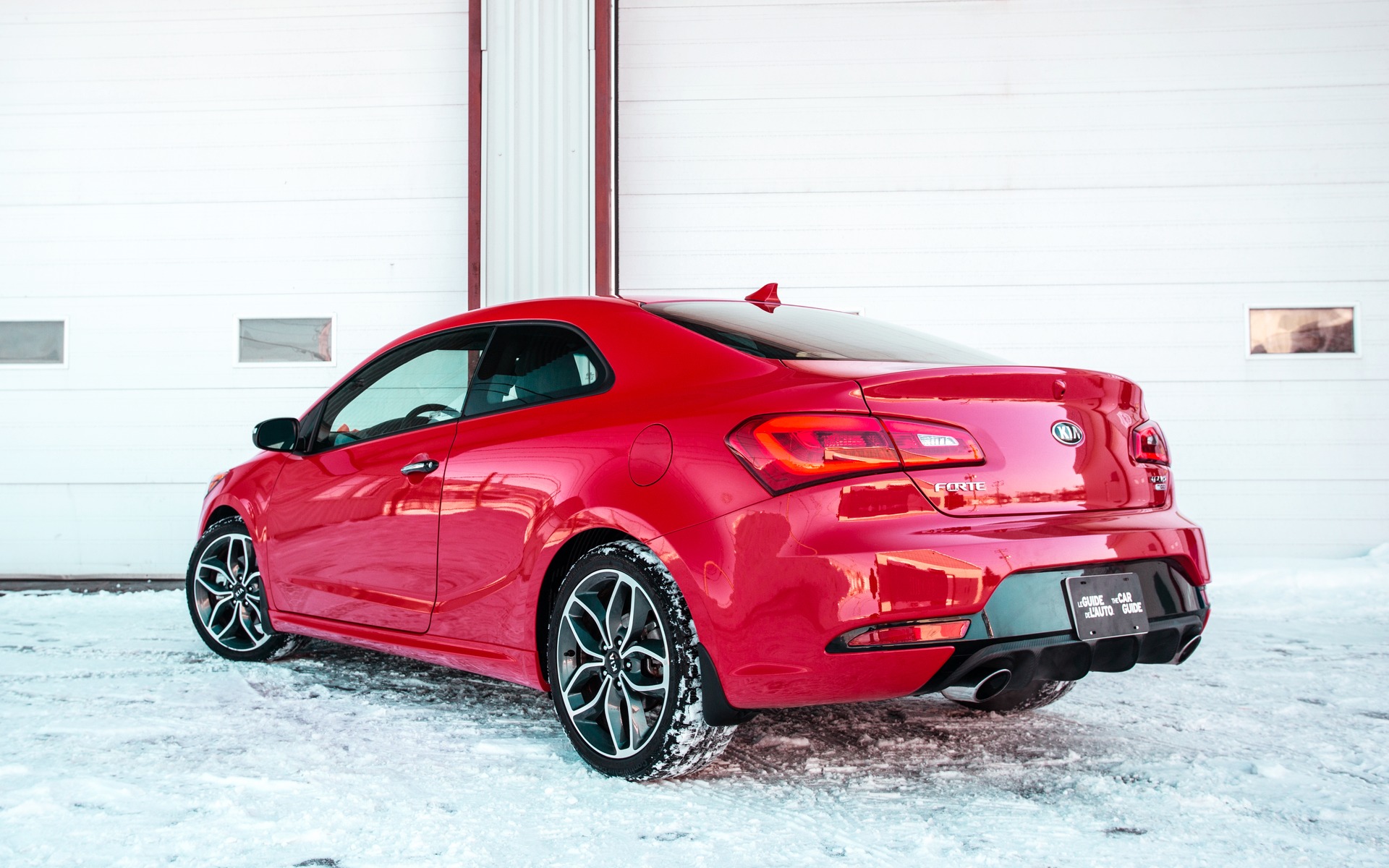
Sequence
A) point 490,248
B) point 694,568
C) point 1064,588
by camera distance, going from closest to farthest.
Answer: point 1064,588
point 694,568
point 490,248

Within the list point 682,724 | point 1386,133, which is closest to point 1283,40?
point 1386,133

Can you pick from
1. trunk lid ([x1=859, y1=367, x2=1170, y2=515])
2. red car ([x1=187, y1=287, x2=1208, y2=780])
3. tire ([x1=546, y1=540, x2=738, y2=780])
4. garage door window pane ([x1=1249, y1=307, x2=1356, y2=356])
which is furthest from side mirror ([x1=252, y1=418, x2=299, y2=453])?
garage door window pane ([x1=1249, y1=307, x2=1356, y2=356])

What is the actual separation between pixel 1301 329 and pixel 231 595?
22.5 ft

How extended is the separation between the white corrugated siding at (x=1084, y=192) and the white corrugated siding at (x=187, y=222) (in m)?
1.55

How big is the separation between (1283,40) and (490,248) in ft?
18.5

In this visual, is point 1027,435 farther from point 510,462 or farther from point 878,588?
point 510,462

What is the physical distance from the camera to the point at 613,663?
9.41ft

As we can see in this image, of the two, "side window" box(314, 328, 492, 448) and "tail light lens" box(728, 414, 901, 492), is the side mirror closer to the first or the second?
"side window" box(314, 328, 492, 448)

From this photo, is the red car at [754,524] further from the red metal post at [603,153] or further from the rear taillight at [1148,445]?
the red metal post at [603,153]

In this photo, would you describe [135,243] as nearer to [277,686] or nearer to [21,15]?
[21,15]

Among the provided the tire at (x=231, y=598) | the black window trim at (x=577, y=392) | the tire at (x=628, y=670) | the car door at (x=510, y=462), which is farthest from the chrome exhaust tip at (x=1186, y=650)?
the tire at (x=231, y=598)

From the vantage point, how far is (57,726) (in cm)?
342

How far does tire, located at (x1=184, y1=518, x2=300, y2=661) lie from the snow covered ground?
0.41 feet

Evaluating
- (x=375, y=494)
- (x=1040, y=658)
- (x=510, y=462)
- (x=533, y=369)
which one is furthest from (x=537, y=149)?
(x=1040, y=658)
